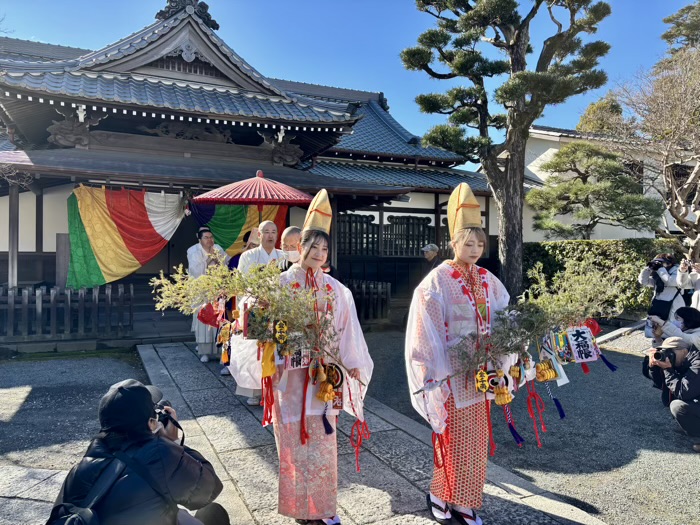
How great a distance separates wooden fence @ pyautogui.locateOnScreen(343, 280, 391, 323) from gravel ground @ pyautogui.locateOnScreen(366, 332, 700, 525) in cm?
324

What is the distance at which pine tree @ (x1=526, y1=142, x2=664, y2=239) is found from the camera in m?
10.8

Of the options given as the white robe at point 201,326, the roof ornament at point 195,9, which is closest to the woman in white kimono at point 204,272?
the white robe at point 201,326

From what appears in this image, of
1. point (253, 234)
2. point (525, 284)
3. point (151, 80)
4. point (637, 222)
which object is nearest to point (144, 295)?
point (151, 80)

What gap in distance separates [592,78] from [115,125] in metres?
9.42

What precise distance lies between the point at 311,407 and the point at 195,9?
10.2 metres

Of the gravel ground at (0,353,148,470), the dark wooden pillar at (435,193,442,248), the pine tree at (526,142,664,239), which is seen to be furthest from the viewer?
the dark wooden pillar at (435,193,442,248)

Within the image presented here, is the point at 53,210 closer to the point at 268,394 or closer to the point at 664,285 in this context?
the point at 268,394

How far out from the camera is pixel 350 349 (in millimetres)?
2730

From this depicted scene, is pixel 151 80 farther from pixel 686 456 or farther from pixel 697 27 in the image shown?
pixel 697 27

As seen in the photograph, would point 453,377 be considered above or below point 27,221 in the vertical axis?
below

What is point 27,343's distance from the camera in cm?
696

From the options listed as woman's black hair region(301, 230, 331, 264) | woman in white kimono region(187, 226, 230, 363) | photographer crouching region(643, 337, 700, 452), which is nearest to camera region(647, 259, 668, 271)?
photographer crouching region(643, 337, 700, 452)

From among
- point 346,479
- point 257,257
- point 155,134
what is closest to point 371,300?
point 257,257

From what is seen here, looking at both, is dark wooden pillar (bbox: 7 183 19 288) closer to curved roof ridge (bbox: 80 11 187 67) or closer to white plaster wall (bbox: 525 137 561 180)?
curved roof ridge (bbox: 80 11 187 67)
